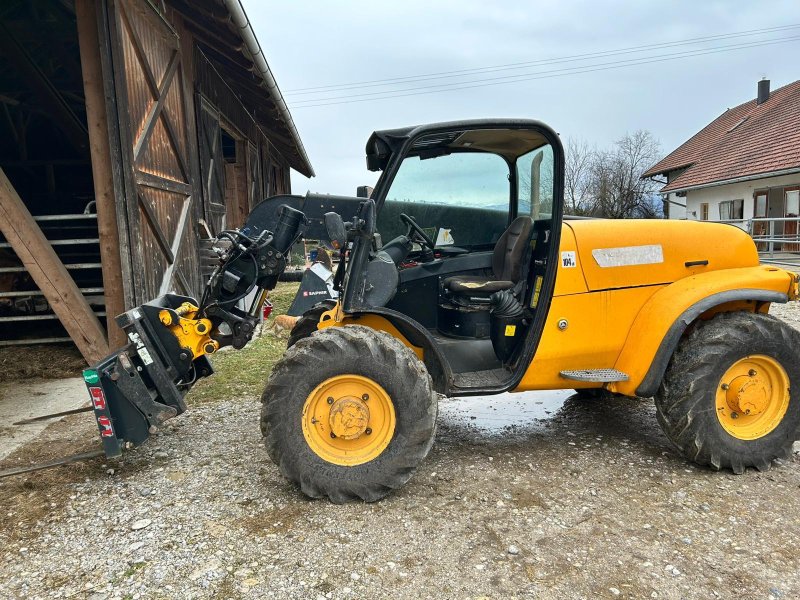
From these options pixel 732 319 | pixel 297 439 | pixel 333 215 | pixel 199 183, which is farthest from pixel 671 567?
pixel 199 183

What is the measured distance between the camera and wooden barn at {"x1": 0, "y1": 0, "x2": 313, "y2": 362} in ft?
18.0

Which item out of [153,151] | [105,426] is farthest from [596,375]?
[153,151]

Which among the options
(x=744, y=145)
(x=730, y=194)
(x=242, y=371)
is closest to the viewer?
(x=242, y=371)

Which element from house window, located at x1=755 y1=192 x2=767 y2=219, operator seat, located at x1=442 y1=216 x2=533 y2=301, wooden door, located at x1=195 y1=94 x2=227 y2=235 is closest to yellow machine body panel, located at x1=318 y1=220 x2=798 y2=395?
operator seat, located at x1=442 y1=216 x2=533 y2=301

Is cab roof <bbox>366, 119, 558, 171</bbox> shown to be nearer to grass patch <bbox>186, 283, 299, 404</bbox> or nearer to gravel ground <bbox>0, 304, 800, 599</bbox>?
gravel ground <bbox>0, 304, 800, 599</bbox>

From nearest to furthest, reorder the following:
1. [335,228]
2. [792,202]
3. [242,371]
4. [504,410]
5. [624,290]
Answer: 1. [335,228]
2. [624,290]
3. [504,410]
4. [242,371]
5. [792,202]

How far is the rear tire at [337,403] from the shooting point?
3113mm

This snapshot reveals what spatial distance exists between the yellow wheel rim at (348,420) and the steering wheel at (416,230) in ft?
4.49

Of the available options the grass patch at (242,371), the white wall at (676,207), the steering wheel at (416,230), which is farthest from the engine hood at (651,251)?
the white wall at (676,207)

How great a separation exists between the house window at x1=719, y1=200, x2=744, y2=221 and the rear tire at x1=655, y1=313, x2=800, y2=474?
63.6ft

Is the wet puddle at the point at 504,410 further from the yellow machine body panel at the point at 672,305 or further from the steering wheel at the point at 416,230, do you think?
the steering wheel at the point at 416,230

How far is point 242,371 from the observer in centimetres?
606

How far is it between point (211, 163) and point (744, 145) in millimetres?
19874

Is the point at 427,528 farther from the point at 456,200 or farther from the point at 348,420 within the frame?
the point at 456,200
